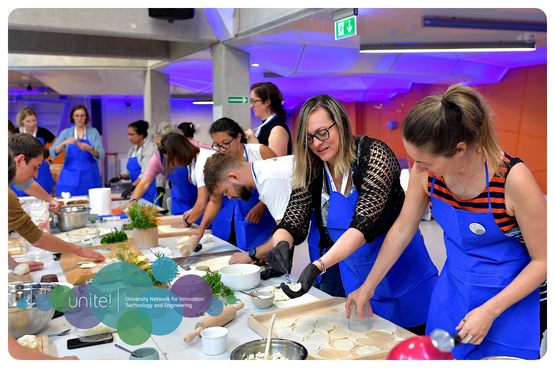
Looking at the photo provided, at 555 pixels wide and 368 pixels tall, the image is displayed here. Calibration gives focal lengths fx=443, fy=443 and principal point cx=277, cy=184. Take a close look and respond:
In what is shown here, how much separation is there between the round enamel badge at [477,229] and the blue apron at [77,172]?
5.06m

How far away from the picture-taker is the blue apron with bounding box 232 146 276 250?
113 inches

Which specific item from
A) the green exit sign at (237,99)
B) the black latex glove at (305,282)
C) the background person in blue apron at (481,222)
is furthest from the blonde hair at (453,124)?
the green exit sign at (237,99)

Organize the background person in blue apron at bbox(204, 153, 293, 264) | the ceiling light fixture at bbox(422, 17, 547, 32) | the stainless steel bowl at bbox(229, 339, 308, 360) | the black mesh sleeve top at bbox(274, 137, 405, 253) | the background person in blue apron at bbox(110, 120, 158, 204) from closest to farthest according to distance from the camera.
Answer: the stainless steel bowl at bbox(229, 339, 308, 360)
the black mesh sleeve top at bbox(274, 137, 405, 253)
the background person in blue apron at bbox(204, 153, 293, 264)
the ceiling light fixture at bbox(422, 17, 547, 32)
the background person in blue apron at bbox(110, 120, 158, 204)

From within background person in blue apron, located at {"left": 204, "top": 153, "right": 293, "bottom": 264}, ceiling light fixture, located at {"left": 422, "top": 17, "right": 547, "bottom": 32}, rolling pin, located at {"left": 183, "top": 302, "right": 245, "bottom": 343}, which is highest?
ceiling light fixture, located at {"left": 422, "top": 17, "right": 547, "bottom": 32}

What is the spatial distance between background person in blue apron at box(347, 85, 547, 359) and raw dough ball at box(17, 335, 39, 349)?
39.2 inches

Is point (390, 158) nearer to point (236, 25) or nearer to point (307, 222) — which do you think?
point (307, 222)

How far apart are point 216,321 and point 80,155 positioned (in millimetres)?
4691

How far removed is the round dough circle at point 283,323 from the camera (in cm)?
146

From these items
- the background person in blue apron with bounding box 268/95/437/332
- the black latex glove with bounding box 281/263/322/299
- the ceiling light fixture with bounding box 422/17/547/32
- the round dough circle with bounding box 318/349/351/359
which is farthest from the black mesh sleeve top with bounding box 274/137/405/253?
the ceiling light fixture with bounding box 422/17/547/32

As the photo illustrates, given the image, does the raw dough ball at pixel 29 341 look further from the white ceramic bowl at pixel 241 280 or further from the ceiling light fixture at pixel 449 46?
the ceiling light fixture at pixel 449 46

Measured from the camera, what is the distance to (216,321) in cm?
146

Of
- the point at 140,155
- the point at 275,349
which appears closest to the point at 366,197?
the point at 275,349

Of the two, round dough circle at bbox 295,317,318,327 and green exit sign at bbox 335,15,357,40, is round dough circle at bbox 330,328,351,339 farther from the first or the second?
green exit sign at bbox 335,15,357,40
